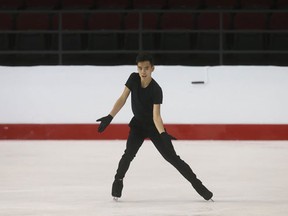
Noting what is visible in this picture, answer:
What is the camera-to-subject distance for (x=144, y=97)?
8.42m
